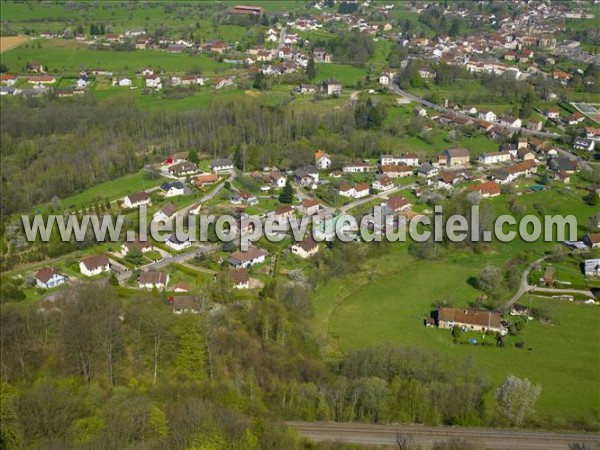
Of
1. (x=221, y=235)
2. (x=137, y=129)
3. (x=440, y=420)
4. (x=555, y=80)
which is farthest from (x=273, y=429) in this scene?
(x=555, y=80)

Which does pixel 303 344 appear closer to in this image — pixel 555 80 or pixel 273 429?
pixel 273 429

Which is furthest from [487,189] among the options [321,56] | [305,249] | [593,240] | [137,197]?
[321,56]

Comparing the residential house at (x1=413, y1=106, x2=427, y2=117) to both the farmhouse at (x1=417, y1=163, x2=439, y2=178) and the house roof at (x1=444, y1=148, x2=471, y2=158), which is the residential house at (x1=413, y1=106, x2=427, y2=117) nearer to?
the house roof at (x1=444, y1=148, x2=471, y2=158)

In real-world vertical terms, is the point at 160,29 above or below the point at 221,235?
above

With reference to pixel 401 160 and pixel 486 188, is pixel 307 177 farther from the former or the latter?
pixel 486 188

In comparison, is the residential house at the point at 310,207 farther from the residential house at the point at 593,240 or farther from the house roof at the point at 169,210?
the residential house at the point at 593,240

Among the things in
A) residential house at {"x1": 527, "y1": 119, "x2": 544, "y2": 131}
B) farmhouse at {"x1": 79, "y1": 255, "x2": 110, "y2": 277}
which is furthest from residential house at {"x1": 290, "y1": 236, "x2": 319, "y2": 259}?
residential house at {"x1": 527, "y1": 119, "x2": 544, "y2": 131}
